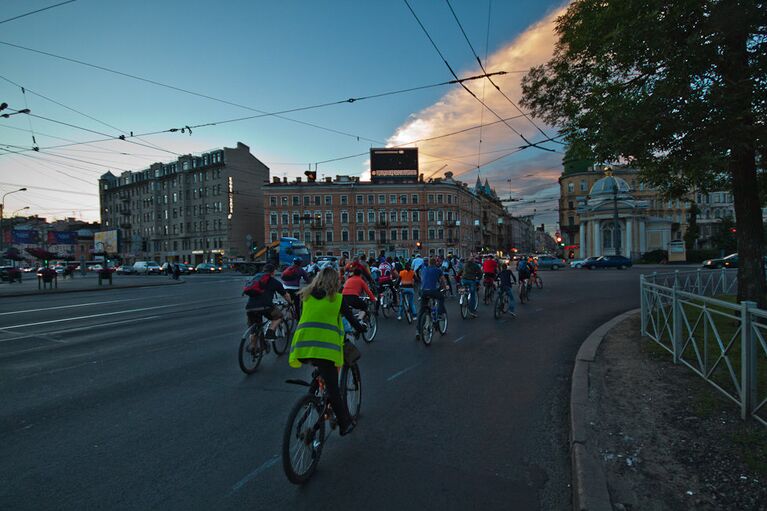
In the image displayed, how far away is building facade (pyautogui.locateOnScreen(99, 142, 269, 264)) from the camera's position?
249ft

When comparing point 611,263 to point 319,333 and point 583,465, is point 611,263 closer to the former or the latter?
point 583,465

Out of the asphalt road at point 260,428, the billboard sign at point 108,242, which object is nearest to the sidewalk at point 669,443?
the asphalt road at point 260,428

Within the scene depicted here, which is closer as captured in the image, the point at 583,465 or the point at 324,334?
the point at 583,465

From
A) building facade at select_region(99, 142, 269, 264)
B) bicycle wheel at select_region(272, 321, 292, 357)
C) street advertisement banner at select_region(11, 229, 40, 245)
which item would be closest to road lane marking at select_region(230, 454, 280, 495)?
bicycle wheel at select_region(272, 321, 292, 357)

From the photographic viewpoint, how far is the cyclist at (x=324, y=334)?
4.05m

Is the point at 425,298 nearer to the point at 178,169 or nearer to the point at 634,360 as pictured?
the point at 634,360

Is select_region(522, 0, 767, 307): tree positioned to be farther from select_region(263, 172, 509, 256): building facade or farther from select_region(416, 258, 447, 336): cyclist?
select_region(263, 172, 509, 256): building facade

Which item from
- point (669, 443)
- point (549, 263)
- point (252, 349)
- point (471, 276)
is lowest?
point (669, 443)

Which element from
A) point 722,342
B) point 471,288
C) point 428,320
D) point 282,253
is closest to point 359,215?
point 282,253

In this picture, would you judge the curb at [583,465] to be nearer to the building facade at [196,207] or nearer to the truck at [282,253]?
the truck at [282,253]

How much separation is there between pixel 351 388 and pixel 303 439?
48.1 inches

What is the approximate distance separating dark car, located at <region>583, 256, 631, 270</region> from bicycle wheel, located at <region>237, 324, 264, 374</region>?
158ft

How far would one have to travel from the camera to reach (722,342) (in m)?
5.34

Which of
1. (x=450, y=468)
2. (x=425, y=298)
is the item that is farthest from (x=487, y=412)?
(x=425, y=298)
